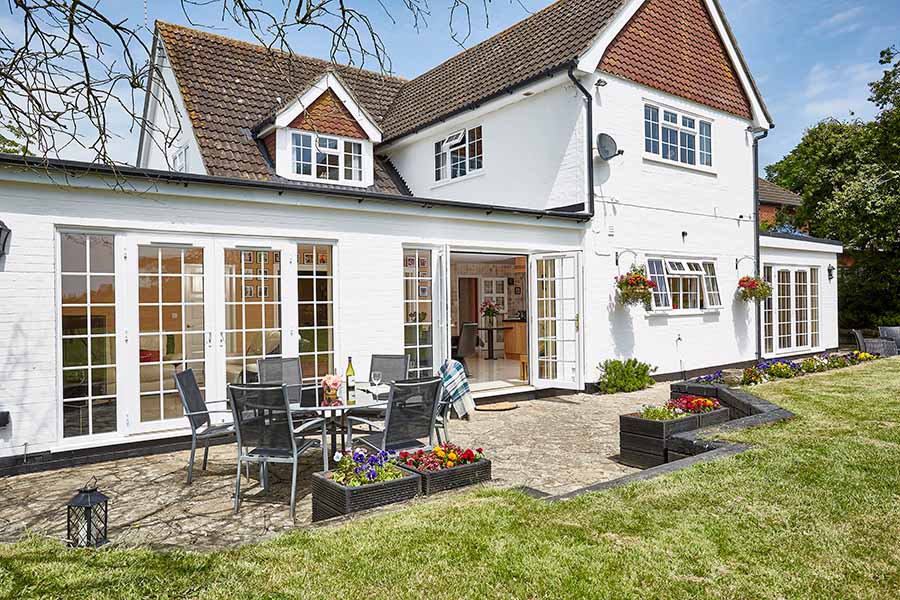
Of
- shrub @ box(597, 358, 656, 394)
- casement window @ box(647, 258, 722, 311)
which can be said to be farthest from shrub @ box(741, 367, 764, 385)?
casement window @ box(647, 258, 722, 311)

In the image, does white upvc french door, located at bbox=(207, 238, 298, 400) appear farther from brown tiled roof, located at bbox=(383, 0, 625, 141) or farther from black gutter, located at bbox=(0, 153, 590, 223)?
brown tiled roof, located at bbox=(383, 0, 625, 141)

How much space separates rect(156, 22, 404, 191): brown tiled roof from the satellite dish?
5701 mm

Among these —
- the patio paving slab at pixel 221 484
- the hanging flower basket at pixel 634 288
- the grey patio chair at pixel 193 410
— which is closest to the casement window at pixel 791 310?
the hanging flower basket at pixel 634 288

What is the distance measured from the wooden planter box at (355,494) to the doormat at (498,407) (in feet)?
16.7

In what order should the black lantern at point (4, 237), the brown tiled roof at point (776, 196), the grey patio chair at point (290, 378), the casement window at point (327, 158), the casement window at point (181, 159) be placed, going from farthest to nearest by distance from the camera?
1. the brown tiled roof at point (776, 196)
2. the casement window at point (181, 159)
3. the casement window at point (327, 158)
4. the grey patio chair at point (290, 378)
5. the black lantern at point (4, 237)

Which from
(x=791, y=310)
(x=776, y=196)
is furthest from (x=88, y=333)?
(x=776, y=196)

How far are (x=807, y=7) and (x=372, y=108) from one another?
12172mm

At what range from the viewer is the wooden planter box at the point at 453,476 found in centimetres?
485

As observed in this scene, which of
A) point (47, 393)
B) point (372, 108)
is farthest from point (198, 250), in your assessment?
point (372, 108)

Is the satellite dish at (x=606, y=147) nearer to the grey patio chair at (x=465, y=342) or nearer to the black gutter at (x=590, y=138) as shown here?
the black gutter at (x=590, y=138)

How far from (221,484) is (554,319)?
22.7 feet

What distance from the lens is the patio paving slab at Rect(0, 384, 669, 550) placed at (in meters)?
4.76

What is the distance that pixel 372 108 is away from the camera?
56.1ft

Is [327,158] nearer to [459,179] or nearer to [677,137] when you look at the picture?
[459,179]
